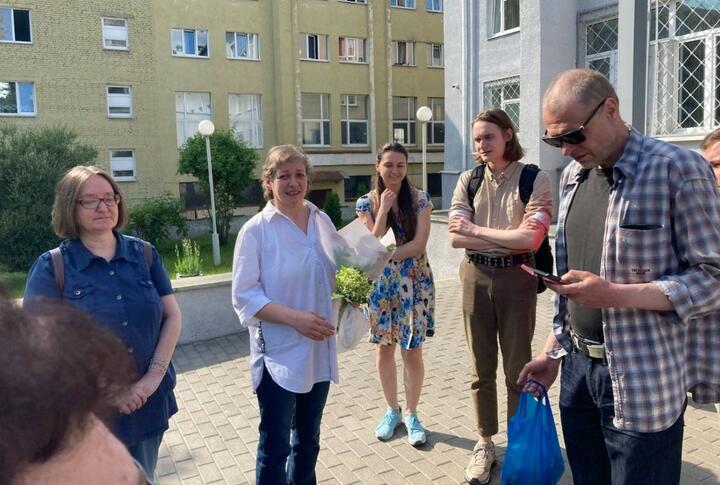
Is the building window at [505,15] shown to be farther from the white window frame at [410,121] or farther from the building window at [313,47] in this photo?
the white window frame at [410,121]

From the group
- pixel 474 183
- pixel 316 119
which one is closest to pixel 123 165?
pixel 316 119

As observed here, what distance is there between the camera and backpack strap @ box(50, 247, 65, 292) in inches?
103

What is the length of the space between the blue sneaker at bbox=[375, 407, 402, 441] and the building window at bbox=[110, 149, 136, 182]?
82.7ft

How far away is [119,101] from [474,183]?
86.0 feet

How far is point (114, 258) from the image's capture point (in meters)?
2.77

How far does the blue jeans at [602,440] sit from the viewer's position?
213 centimetres

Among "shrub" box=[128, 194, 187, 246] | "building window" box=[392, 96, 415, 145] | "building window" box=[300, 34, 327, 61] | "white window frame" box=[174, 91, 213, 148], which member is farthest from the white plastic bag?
"building window" box=[392, 96, 415, 145]

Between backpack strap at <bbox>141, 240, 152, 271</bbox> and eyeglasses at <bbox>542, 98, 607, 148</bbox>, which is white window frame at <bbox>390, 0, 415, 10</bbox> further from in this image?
eyeglasses at <bbox>542, 98, 607, 148</bbox>

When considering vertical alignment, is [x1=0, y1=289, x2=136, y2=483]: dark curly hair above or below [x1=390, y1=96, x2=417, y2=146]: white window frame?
below

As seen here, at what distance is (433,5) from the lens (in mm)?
33000

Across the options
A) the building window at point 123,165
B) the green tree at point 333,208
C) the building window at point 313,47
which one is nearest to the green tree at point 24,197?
the building window at point 123,165

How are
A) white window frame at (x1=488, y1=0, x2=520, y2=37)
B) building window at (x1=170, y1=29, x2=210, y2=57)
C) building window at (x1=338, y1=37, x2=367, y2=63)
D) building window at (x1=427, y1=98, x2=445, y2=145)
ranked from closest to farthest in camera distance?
white window frame at (x1=488, y1=0, x2=520, y2=37)
building window at (x1=170, y1=29, x2=210, y2=57)
building window at (x1=338, y1=37, x2=367, y2=63)
building window at (x1=427, y1=98, x2=445, y2=145)

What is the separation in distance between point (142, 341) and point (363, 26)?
30356mm

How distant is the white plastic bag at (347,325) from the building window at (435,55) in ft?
104
